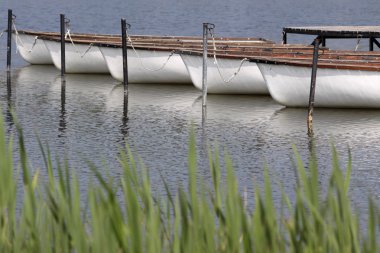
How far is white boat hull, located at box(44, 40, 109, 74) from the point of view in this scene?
117 feet

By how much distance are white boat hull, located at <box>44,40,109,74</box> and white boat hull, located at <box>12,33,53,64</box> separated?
5.11ft

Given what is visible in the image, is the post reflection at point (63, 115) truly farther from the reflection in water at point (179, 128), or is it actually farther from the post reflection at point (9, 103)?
the post reflection at point (9, 103)

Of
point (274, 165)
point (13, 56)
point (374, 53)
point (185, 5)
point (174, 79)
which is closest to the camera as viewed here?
point (274, 165)

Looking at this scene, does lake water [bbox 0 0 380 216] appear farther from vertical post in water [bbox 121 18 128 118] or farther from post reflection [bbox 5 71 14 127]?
vertical post in water [bbox 121 18 128 118]

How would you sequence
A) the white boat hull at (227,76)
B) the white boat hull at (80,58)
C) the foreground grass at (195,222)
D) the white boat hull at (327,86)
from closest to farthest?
the foreground grass at (195,222) < the white boat hull at (327,86) < the white boat hull at (227,76) < the white boat hull at (80,58)

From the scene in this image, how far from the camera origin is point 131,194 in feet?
28.0

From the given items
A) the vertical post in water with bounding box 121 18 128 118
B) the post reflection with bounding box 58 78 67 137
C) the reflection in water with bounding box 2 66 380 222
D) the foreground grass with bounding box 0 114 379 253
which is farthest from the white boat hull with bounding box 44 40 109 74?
the foreground grass with bounding box 0 114 379 253

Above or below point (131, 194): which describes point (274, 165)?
below

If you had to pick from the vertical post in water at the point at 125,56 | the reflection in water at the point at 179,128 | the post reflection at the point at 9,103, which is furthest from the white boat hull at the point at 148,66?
the post reflection at the point at 9,103

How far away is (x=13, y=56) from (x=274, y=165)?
24972mm

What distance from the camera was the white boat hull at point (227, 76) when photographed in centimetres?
3012

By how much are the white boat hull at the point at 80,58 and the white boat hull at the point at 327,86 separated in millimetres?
9095

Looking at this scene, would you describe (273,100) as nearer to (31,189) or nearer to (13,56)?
(13,56)

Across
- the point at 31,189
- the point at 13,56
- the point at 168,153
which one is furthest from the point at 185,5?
the point at 31,189
